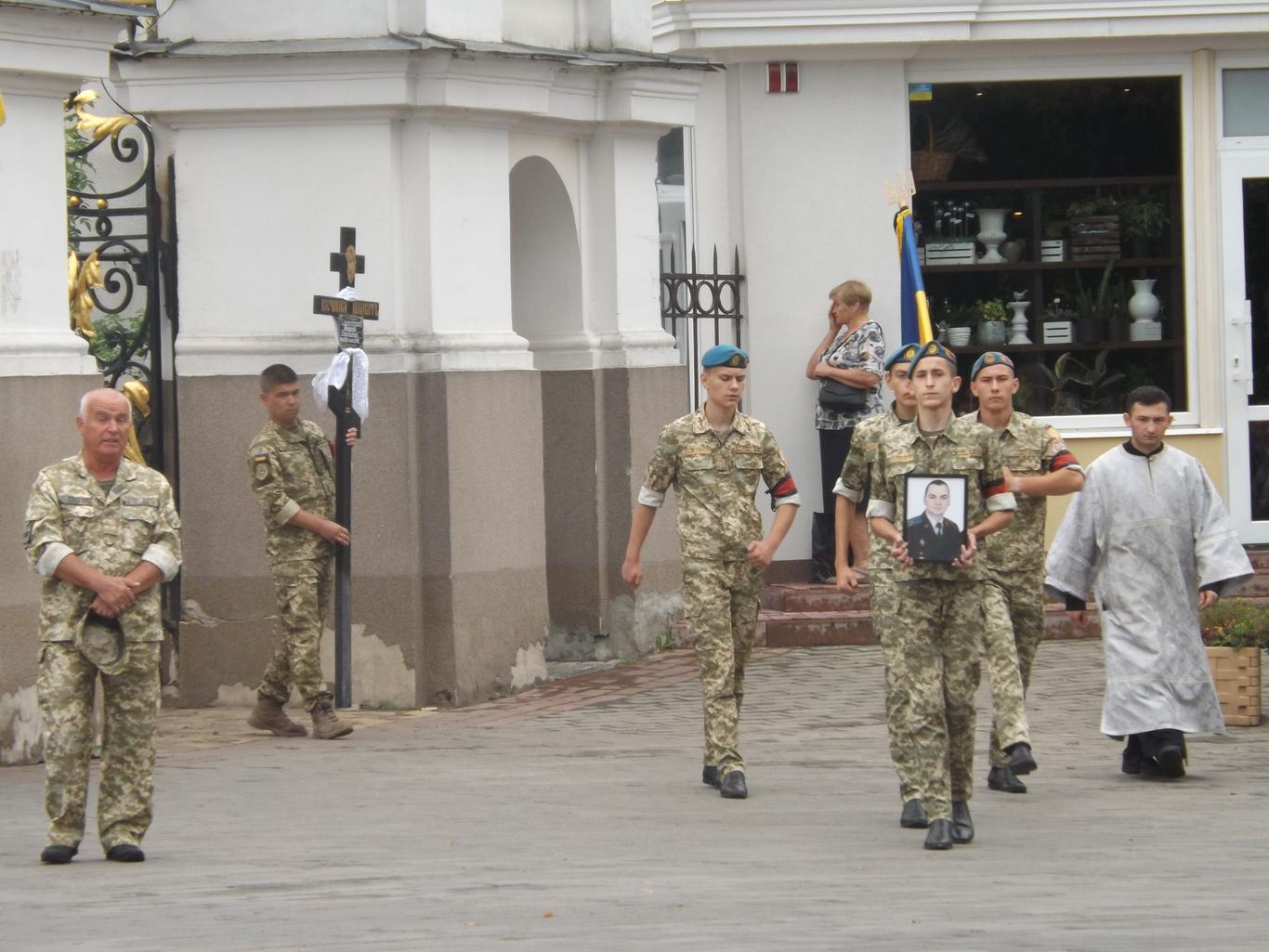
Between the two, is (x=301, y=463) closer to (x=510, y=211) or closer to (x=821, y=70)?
(x=510, y=211)

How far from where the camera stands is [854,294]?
15758 millimetres

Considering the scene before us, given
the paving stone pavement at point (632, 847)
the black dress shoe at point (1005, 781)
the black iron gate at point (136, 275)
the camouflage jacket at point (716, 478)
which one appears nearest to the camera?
the paving stone pavement at point (632, 847)

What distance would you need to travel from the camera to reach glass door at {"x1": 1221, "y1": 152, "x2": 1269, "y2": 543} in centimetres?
1681

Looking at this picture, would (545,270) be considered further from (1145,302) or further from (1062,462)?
(1062,462)

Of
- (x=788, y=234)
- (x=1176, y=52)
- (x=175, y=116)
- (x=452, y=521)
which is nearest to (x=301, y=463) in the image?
(x=452, y=521)

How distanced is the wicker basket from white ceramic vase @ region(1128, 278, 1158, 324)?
5.47 feet

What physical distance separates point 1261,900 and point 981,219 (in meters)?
10.2

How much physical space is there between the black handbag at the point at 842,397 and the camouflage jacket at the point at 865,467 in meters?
6.17

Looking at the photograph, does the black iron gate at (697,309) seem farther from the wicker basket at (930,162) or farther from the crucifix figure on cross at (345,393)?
the crucifix figure on cross at (345,393)

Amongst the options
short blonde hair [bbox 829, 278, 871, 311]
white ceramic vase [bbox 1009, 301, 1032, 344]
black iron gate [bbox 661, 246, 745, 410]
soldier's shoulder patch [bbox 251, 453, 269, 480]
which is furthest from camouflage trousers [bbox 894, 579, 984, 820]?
white ceramic vase [bbox 1009, 301, 1032, 344]

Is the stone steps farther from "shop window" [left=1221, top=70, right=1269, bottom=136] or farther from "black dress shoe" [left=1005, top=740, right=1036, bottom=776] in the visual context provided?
"black dress shoe" [left=1005, top=740, right=1036, bottom=776]

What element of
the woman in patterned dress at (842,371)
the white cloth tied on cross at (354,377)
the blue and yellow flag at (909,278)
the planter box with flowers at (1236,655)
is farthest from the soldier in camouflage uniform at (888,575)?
the woman in patterned dress at (842,371)

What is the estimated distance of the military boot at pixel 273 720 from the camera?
1208 centimetres

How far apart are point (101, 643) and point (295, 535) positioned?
10.9 feet
